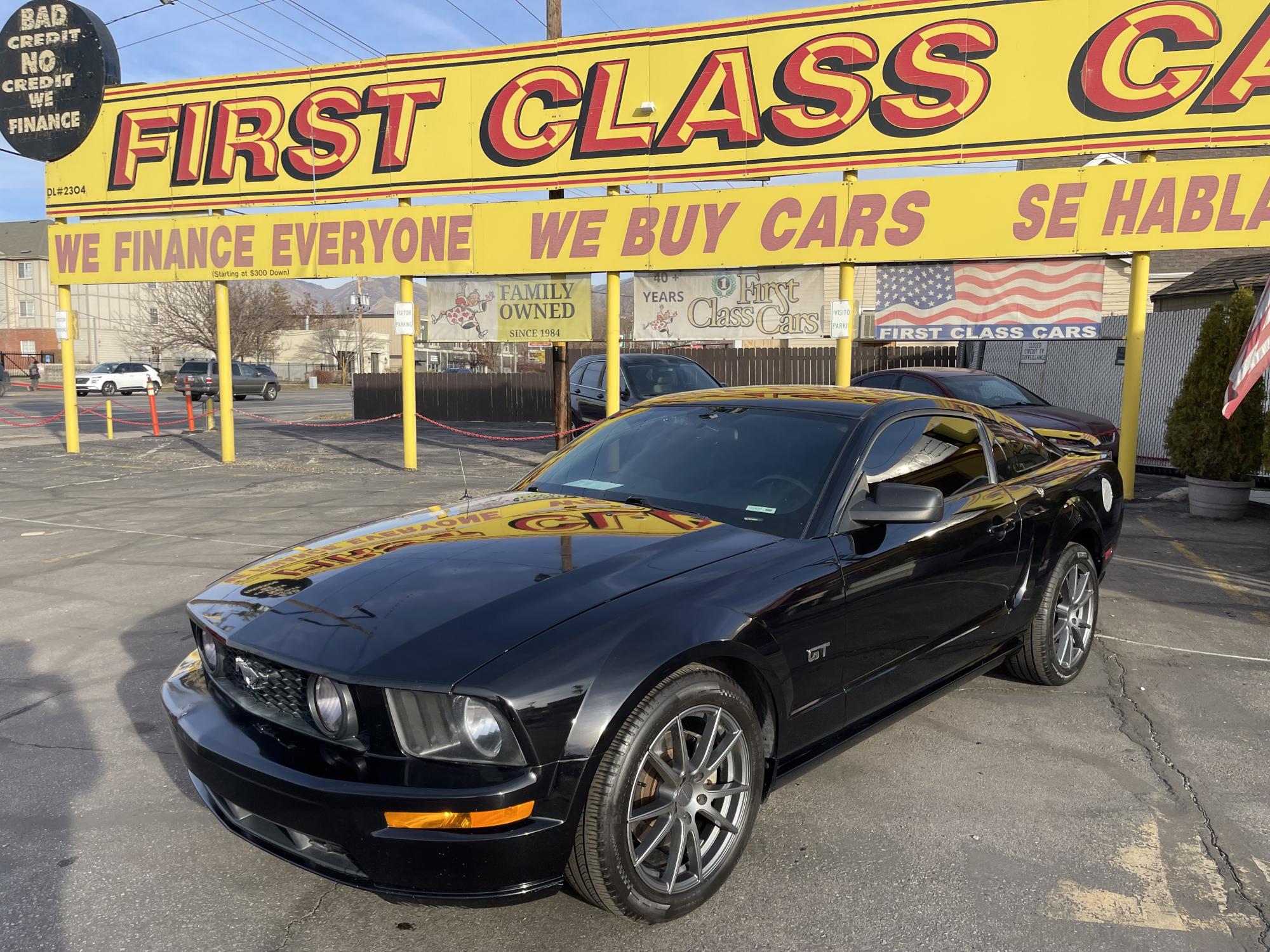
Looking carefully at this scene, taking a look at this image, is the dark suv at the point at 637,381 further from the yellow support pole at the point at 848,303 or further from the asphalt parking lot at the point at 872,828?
the asphalt parking lot at the point at 872,828

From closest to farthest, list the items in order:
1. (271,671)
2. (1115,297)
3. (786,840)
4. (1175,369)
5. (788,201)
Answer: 1. (271,671)
2. (786,840)
3. (788,201)
4. (1175,369)
5. (1115,297)

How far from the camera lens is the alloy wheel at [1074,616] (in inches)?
190

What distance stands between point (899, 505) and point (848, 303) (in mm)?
8846

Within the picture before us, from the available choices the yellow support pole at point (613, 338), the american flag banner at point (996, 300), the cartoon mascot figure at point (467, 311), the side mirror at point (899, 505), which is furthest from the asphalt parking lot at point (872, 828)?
the cartoon mascot figure at point (467, 311)

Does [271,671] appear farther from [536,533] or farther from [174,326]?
[174,326]

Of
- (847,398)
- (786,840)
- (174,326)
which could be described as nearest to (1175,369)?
(847,398)

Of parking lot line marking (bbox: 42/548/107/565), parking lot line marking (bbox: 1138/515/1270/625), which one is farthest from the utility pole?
parking lot line marking (bbox: 1138/515/1270/625)

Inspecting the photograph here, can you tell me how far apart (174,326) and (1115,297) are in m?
55.6

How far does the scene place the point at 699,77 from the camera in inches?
484

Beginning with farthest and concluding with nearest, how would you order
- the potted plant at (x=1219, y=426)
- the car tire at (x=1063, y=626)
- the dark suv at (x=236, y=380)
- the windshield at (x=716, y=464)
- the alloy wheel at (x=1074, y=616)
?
the dark suv at (x=236, y=380) < the potted plant at (x=1219, y=426) < the alloy wheel at (x=1074, y=616) < the car tire at (x=1063, y=626) < the windshield at (x=716, y=464)

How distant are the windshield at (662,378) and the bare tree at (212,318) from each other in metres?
48.9

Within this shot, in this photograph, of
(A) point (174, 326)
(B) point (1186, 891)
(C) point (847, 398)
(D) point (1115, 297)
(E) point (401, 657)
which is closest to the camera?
(E) point (401, 657)

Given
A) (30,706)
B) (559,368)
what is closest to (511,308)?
(559,368)

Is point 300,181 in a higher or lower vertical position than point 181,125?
lower
